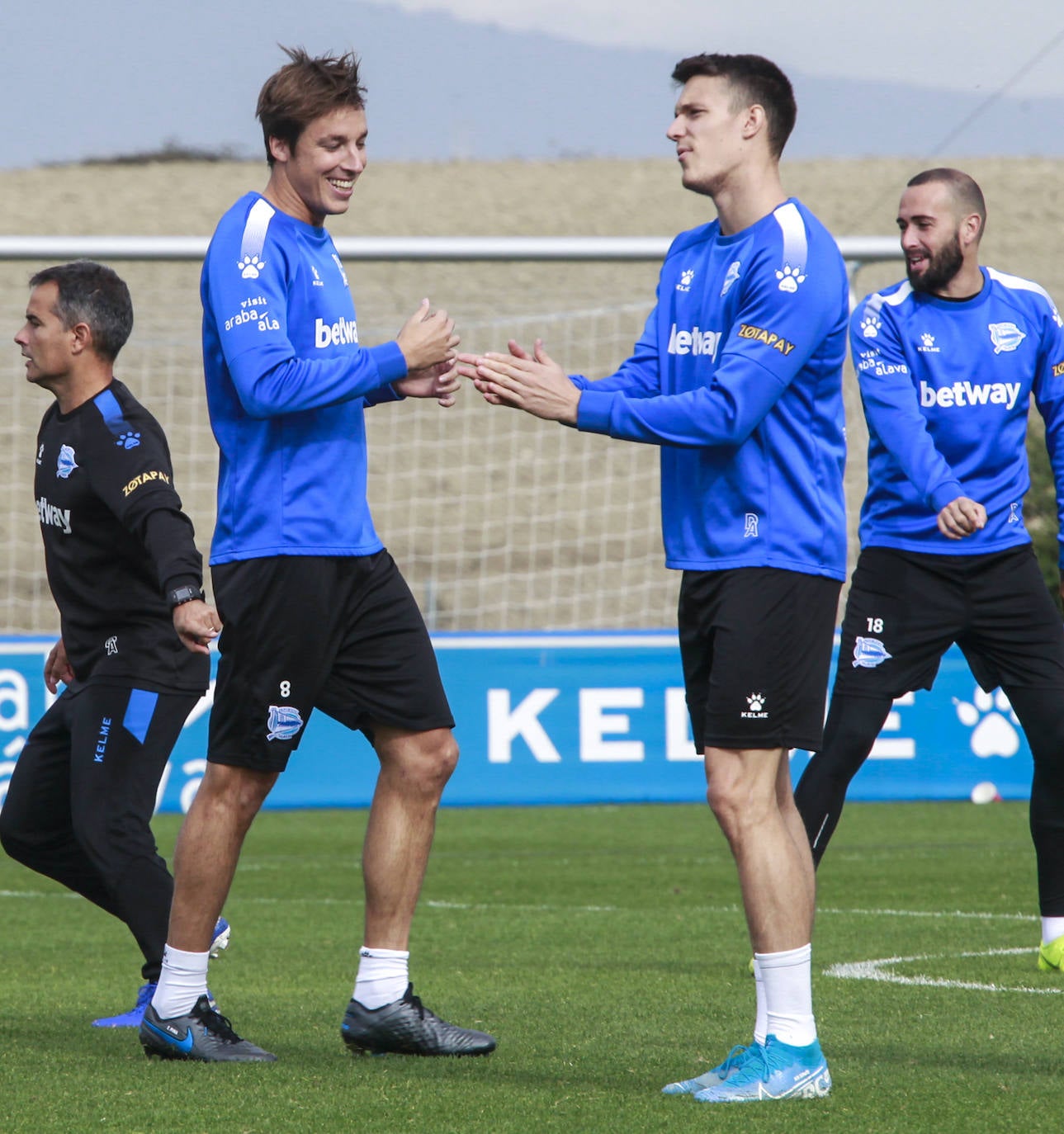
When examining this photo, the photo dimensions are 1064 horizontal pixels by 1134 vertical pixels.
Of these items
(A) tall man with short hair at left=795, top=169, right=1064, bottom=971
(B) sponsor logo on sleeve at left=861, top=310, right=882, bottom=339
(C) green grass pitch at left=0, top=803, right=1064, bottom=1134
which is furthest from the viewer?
(B) sponsor logo on sleeve at left=861, top=310, right=882, bottom=339

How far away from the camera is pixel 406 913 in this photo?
4578mm

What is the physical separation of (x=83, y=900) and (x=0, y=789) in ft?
11.1

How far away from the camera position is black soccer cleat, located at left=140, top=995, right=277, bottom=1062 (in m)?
4.39

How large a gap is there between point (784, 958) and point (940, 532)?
217 cm

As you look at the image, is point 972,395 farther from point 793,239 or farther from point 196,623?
point 196,623

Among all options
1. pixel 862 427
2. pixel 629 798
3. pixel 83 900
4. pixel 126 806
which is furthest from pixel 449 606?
pixel 126 806

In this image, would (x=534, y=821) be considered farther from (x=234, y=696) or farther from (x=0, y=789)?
(x=234, y=696)

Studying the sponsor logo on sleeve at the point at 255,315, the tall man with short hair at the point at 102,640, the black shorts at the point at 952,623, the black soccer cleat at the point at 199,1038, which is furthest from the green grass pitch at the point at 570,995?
the sponsor logo on sleeve at the point at 255,315

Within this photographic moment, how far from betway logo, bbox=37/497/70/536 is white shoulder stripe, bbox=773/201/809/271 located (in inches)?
79.3

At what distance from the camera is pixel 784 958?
156 inches

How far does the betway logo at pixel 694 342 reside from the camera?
4.21 metres

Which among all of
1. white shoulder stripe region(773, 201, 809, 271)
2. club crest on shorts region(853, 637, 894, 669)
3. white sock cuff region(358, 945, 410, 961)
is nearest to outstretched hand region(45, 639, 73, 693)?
white sock cuff region(358, 945, 410, 961)

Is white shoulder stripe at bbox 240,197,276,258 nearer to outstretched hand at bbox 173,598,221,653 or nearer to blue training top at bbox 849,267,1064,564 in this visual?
outstretched hand at bbox 173,598,221,653

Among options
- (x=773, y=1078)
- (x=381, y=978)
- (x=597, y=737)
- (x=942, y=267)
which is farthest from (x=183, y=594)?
(x=597, y=737)
